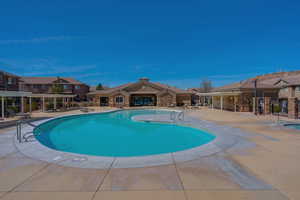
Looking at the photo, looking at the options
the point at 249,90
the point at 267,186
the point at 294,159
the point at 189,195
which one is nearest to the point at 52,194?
the point at 189,195

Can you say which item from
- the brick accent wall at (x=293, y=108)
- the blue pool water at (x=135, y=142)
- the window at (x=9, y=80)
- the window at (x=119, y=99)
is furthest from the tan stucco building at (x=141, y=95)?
the blue pool water at (x=135, y=142)

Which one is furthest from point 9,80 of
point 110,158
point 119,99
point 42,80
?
point 110,158

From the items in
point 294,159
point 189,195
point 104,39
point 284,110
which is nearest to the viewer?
point 189,195

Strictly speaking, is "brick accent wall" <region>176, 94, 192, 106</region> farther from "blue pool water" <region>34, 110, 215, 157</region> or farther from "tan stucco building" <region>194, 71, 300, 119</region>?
"blue pool water" <region>34, 110, 215, 157</region>

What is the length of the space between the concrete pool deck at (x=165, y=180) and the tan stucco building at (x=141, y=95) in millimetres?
25316

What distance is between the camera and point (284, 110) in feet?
57.2

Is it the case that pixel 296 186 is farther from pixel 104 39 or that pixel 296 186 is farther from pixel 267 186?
pixel 104 39

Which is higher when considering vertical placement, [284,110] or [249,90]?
[249,90]

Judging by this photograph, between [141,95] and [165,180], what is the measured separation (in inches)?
1144

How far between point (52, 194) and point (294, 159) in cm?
698

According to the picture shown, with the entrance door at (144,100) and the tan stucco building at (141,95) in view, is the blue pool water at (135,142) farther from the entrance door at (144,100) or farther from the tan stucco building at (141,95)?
the entrance door at (144,100)

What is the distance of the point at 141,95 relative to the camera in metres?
32.3

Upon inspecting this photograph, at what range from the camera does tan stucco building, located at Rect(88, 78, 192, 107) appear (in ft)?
98.7

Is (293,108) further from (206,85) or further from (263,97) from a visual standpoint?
(206,85)
